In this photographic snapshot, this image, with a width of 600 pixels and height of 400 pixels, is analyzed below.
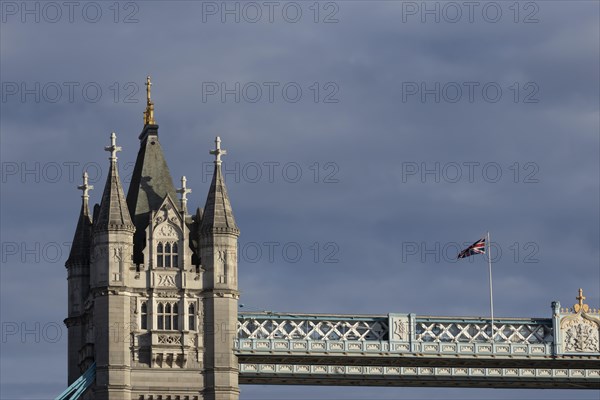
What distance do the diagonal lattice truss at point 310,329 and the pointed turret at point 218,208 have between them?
5562 millimetres

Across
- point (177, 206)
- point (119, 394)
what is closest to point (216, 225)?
point (177, 206)

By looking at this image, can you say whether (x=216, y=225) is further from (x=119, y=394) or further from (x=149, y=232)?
(x=119, y=394)

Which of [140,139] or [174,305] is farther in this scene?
[140,139]

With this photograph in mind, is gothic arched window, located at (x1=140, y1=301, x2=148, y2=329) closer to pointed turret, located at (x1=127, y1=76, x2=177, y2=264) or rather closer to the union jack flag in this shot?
pointed turret, located at (x1=127, y1=76, x2=177, y2=264)

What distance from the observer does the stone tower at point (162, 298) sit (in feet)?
379

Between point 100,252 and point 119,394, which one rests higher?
point 100,252

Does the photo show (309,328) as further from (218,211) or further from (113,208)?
(113,208)

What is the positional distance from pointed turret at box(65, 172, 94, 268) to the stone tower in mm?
4832

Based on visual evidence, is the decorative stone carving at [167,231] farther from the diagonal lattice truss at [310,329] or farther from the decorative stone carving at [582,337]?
the decorative stone carving at [582,337]

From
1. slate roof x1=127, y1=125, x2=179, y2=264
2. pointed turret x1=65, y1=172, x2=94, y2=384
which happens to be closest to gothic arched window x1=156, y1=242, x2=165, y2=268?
slate roof x1=127, y1=125, x2=179, y2=264

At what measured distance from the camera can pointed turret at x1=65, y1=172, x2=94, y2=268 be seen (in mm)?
124438

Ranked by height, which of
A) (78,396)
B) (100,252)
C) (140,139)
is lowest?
(78,396)

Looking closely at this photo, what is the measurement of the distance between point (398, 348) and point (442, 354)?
2627 mm

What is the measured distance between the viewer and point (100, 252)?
117m
